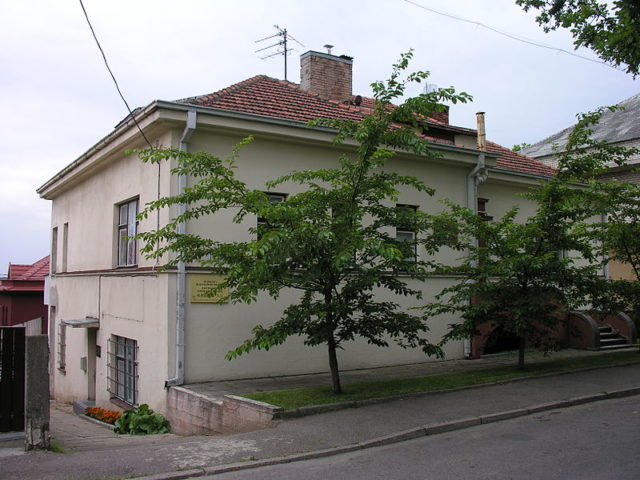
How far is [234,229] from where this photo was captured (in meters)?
12.0

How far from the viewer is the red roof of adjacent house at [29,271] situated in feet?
80.5

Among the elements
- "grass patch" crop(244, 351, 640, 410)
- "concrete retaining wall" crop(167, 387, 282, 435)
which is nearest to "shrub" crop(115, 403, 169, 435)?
"concrete retaining wall" crop(167, 387, 282, 435)

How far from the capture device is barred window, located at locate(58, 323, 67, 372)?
17.5 metres

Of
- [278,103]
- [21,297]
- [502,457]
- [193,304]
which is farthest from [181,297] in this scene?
[21,297]

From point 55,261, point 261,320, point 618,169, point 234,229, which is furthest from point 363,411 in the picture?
point 618,169

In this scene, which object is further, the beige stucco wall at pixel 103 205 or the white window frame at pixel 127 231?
the white window frame at pixel 127 231

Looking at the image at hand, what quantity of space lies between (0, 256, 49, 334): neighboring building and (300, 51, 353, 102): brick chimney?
1440 centimetres

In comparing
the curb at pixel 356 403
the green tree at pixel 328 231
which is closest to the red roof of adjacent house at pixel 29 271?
the green tree at pixel 328 231

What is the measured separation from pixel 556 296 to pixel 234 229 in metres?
6.24

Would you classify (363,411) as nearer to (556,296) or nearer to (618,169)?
(556,296)

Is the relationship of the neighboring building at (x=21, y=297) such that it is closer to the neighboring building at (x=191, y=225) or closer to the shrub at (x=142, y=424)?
the neighboring building at (x=191, y=225)

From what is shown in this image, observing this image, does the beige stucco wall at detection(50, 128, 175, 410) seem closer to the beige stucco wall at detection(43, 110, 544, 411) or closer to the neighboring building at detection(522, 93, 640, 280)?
the beige stucco wall at detection(43, 110, 544, 411)

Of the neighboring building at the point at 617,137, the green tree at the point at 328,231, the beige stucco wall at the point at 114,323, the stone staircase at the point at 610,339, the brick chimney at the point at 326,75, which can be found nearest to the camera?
the green tree at the point at 328,231

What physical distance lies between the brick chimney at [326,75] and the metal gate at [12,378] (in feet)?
34.9
